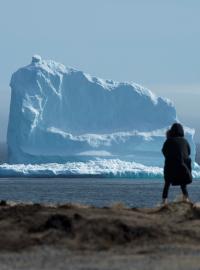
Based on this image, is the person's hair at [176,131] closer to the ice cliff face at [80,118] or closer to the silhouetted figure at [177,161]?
the silhouetted figure at [177,161]

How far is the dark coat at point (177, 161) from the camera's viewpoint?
13844mm

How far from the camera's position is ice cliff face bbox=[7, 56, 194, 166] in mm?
55594

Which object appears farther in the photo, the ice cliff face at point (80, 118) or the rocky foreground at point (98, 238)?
the ice cliff face at point (80, 118)

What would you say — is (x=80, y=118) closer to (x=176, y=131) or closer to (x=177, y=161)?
(x=176, y=131)

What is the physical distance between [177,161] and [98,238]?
11.0 feet

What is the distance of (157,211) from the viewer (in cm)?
1245

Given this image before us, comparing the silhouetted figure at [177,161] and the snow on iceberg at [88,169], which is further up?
the snow on iceberg at [88,169]

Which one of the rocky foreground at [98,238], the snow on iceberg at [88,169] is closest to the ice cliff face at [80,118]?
the snow on iceberg at [88,169]

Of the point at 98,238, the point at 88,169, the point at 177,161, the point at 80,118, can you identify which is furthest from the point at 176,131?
the point at 80,118

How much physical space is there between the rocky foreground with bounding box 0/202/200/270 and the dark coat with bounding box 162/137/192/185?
61.6 inches

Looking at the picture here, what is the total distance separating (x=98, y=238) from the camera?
422 inches

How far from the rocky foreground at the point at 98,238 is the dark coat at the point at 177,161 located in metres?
1.56

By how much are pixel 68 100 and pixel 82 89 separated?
1.02 m

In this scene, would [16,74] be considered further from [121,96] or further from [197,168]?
[197,168]
